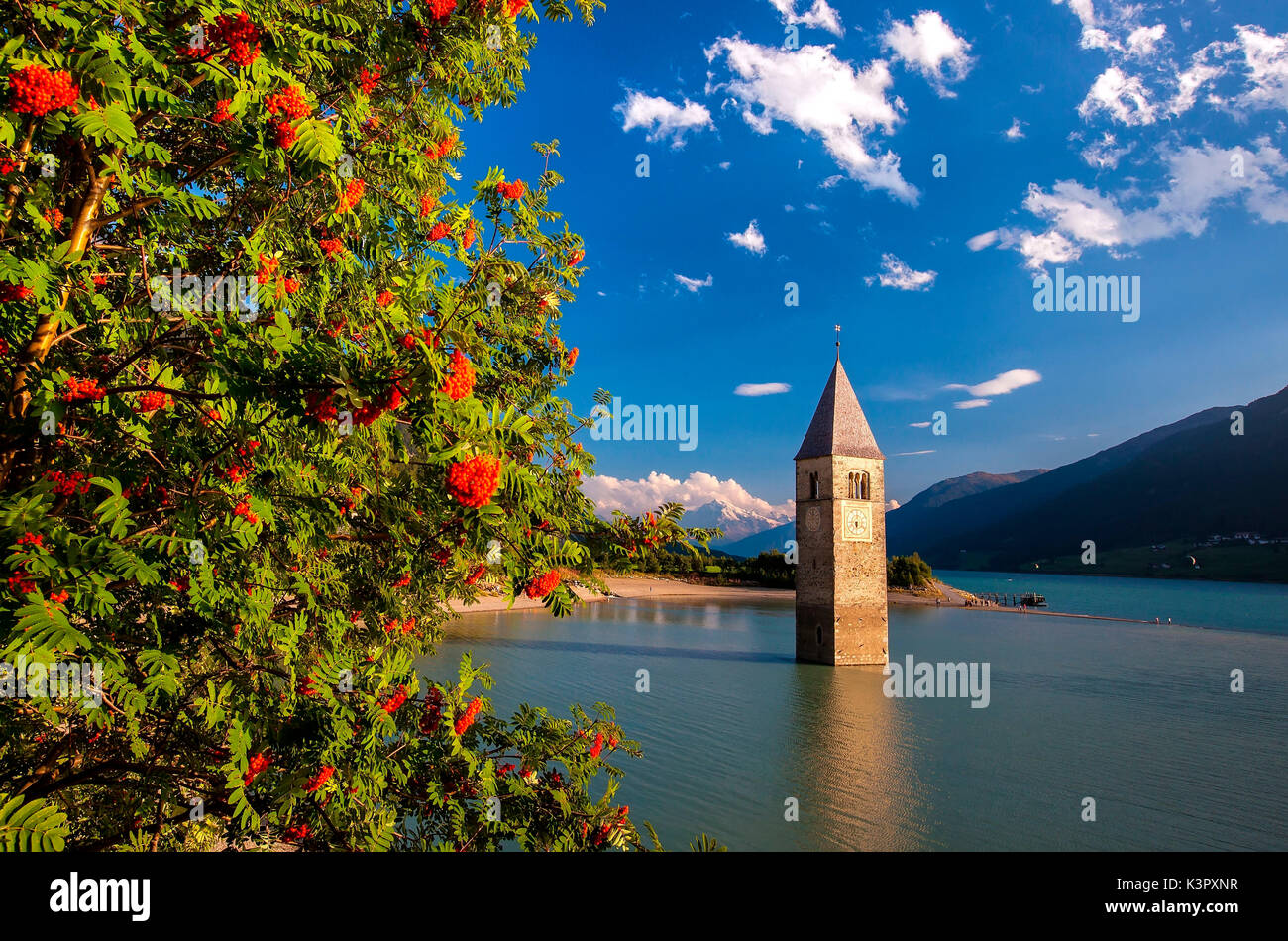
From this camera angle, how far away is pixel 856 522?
37.7 meters

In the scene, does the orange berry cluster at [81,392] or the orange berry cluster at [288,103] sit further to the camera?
the orange berry cluster at [288,103]

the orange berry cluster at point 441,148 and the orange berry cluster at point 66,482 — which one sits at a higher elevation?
the orange berry cluster at point 441,148

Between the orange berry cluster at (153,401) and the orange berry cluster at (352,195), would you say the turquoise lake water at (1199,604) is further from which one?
the orange berry cluster at (153,401)

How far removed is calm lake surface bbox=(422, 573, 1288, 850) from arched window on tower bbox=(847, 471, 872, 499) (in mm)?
9804

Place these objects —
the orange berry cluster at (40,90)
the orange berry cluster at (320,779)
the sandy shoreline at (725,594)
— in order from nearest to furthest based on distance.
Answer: the orange berry cluster at (40,90), the orange berry cluster at (320,779), the sandy shoreline at (725,594)

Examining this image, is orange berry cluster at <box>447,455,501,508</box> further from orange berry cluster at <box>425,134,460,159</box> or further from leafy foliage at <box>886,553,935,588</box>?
leafy foliage at <box>886,553,935,588</box>

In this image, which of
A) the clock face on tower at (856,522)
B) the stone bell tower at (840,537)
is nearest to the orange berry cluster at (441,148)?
the stone bell tower at (840,537)

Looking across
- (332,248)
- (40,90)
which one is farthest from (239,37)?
(332,248)

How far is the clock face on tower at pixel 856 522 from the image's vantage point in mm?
37250

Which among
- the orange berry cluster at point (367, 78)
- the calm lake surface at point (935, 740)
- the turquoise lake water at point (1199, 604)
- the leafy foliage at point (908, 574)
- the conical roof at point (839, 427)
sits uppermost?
the conical roof at point (839, 427)

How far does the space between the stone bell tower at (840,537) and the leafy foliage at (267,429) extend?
33.6 meters
